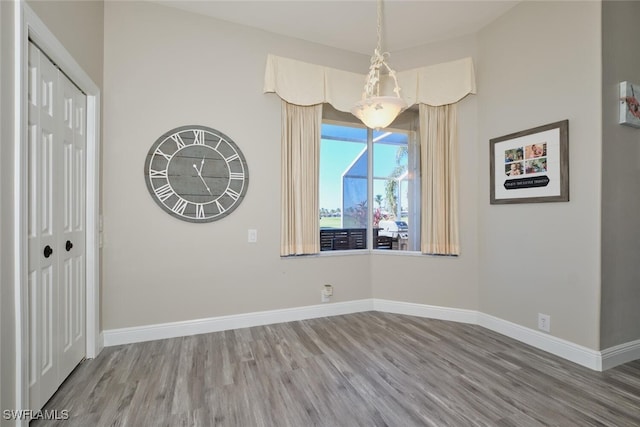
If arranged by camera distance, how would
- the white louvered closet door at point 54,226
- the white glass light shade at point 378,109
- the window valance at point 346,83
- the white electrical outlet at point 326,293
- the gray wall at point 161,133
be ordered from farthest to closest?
the white electrical outlet at point 326,293 < the window valance at point 346,83 < the gray wall at point 161,133 < the white glass light shade at point 378,109 < the white louvered closet door at point 54,226

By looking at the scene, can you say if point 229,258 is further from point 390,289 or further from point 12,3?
point 12,3

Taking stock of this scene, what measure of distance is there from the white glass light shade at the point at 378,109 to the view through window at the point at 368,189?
1.44m

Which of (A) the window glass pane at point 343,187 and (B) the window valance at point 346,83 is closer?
(B) the window valance at point 346,83

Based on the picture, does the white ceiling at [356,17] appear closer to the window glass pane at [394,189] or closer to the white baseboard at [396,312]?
the window glass pane at [394,189]

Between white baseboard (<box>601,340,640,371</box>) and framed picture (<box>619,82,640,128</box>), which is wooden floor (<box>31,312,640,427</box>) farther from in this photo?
framed picture (<box>619,82,640,128</box>)

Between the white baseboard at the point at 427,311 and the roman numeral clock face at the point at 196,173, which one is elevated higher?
the roman numeral clock face at the point at 196,173

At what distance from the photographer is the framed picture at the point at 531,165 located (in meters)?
2.46

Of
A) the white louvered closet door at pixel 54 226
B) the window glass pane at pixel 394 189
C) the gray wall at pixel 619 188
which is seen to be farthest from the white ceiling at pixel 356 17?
the white louvered closet door at pixel 54 226

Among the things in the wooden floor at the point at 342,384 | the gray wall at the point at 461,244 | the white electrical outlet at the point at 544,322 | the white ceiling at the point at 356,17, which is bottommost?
the wooden floor at the point at 342,384

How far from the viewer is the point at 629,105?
2.33 meters

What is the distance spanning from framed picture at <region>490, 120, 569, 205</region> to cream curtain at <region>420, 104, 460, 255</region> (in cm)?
41

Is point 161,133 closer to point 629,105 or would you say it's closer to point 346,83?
point 346,83

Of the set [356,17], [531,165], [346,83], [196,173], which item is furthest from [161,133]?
[531,165]

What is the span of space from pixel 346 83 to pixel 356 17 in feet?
2.19
